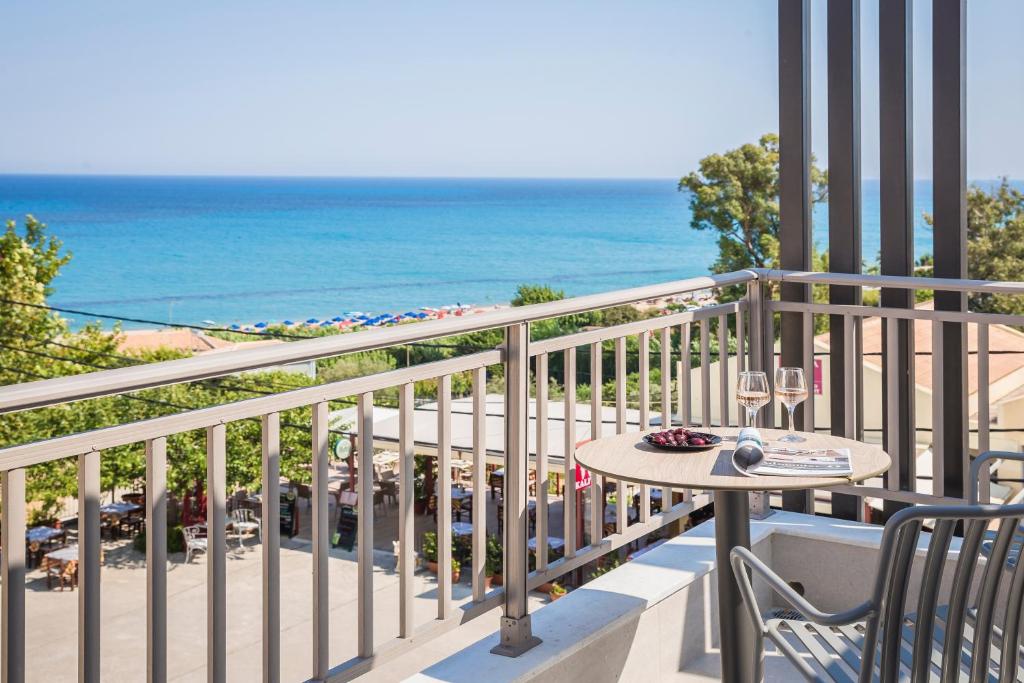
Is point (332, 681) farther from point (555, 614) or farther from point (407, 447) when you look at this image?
point (555, 614)

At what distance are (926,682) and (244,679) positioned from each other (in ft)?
52.8

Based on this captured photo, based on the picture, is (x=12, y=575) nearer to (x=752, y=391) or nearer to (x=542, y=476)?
(x=542, y=476)

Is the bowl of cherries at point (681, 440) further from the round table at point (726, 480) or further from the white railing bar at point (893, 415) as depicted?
the white railing bar at point (893, 415)

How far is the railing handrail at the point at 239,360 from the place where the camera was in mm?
1250

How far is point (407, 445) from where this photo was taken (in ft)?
6.39

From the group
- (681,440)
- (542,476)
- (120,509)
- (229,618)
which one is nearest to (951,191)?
(681,440)

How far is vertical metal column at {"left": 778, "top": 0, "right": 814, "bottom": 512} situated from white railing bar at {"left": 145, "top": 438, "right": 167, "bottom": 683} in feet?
7.74

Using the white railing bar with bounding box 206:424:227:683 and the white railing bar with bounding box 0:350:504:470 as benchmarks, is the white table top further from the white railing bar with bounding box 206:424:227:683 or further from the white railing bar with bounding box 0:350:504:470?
the white railing bar with bounding box 206:424:227:683

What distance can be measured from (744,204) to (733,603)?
3259cm

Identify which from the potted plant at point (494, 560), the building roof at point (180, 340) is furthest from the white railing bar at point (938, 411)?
the building roof at point (180, 340)

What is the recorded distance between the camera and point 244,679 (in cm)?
1608

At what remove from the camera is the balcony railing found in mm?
1359

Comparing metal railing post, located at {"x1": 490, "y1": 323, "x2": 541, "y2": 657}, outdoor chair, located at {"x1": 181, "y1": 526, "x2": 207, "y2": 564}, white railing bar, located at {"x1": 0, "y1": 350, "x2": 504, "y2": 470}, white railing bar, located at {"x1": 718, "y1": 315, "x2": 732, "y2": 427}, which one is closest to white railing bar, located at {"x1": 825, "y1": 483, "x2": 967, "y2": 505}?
white railing bar, located at {"x1": 718, "y1": 315, "x2": 732, "y2": 427}

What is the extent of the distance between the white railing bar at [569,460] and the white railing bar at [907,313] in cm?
93
